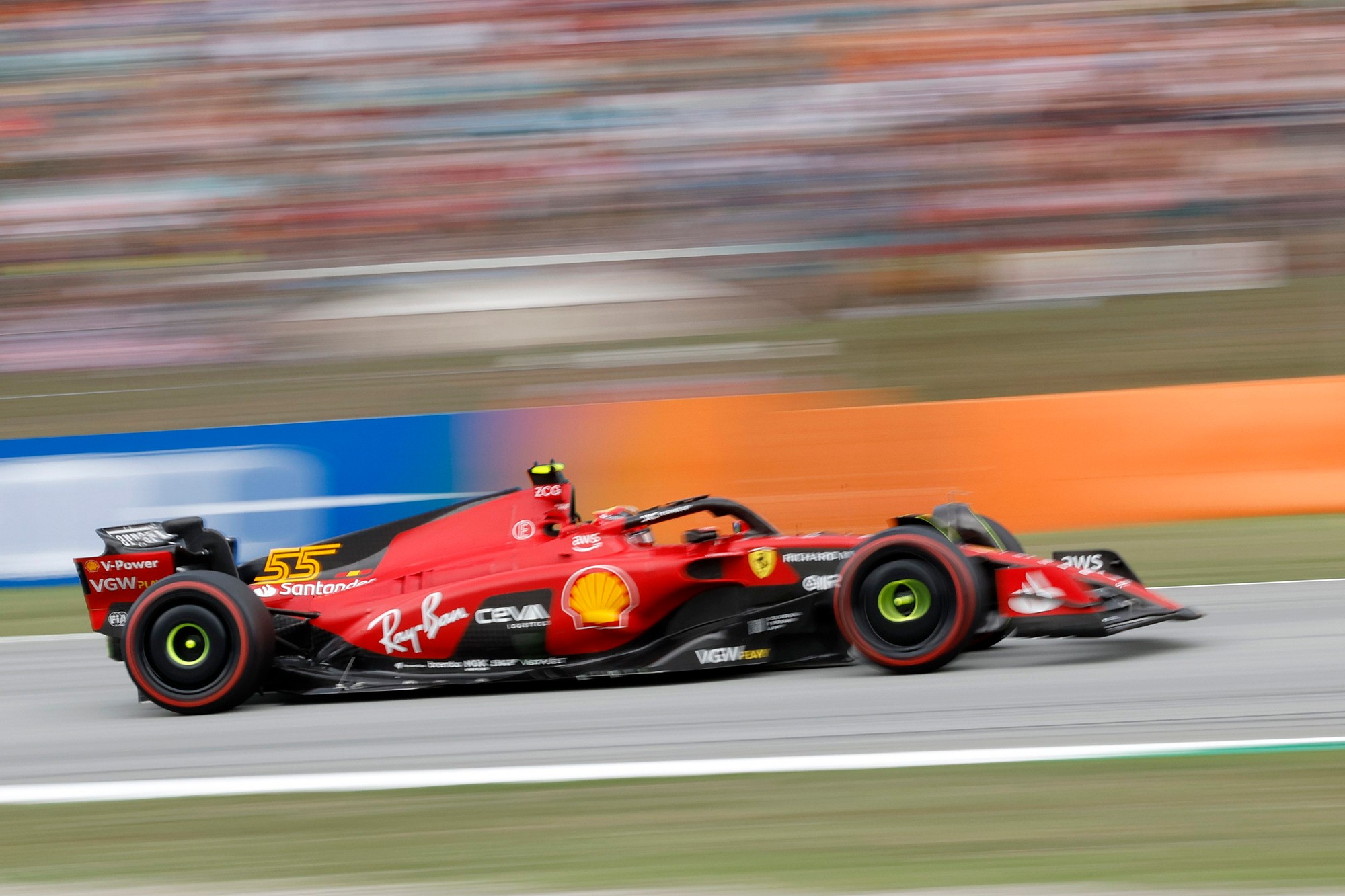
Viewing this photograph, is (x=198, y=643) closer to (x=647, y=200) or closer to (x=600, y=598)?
(x=600, y=598)

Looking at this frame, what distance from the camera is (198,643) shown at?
19.4 feet

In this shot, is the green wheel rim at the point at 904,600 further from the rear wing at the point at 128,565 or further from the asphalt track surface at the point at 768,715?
the rear wing at the point at 128,565

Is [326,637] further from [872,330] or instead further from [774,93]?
[774,93]

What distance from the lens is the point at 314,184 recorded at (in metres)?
15.1

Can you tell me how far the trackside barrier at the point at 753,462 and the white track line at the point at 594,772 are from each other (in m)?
4.80

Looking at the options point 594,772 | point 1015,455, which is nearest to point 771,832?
point 594,772

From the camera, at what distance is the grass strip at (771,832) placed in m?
3.57

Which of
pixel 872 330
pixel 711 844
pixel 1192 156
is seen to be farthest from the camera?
pixel 1192 156

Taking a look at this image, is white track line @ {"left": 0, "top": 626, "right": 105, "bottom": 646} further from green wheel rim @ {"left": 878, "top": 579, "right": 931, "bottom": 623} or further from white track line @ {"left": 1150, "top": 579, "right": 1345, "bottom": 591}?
white track line @ {"left": 1150, "top": 579, "right": 1345, "bottom": 591}

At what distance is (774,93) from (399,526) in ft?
32.1

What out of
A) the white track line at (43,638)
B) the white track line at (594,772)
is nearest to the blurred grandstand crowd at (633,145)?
the white track line at (43,638)

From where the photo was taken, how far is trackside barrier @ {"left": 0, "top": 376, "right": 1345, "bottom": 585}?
932cm

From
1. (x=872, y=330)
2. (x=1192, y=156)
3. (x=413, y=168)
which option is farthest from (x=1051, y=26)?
(x=413, y=168)

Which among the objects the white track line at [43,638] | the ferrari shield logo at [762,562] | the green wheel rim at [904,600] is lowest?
the white track line at [43,638]
